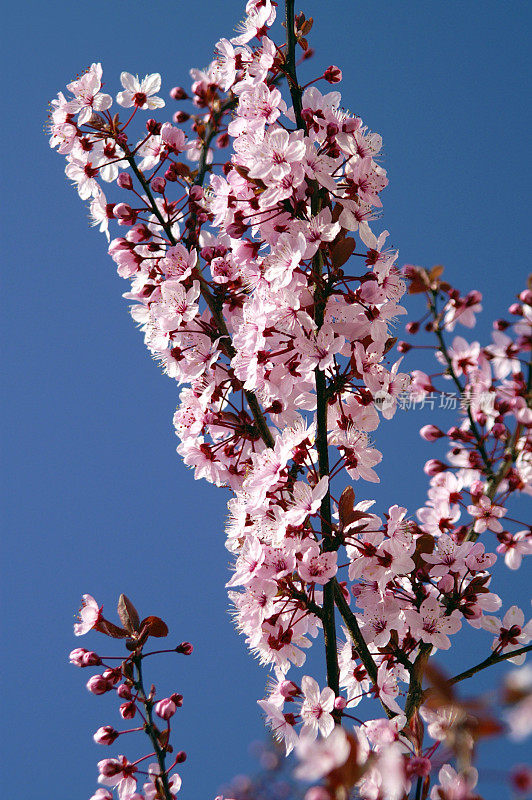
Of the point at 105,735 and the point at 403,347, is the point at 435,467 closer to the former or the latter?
the point at 403,347

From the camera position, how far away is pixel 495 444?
1.67 m

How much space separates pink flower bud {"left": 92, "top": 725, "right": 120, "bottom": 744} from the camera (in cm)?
172

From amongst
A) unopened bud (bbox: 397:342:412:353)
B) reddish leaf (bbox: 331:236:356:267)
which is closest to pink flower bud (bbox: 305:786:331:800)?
unopened bud (bbox: 397:342:412:353)

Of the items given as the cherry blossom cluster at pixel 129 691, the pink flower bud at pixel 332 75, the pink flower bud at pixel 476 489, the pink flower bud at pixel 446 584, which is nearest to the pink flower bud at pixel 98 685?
the cherry blossom cluster at pixel 129 691

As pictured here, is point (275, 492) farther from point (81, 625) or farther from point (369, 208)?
point (369, 208)

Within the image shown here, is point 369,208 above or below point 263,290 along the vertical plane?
above

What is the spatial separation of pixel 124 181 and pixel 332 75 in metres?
0.60

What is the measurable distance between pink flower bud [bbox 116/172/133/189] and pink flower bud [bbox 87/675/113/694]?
1217mm

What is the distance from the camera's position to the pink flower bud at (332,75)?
193cm

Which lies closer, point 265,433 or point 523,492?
point 523,492

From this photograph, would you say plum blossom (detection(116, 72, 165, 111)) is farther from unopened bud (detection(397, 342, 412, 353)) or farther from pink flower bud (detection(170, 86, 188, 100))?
unopened bud (detection(397, 342, 412, 353))

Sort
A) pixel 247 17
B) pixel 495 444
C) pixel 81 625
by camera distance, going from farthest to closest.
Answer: pixel 247 17 < pixel 81 625 < pixel 495 444

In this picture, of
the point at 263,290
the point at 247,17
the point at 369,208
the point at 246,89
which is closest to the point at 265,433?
the point at 263,290

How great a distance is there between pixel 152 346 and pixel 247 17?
896 millimetres
